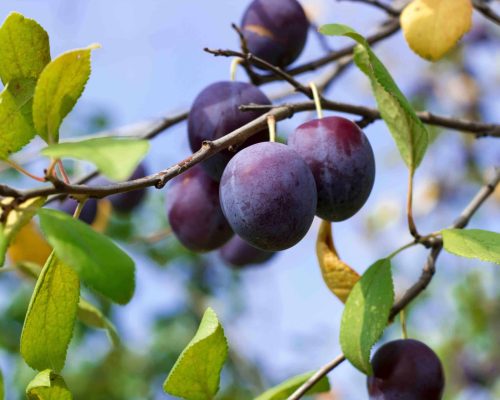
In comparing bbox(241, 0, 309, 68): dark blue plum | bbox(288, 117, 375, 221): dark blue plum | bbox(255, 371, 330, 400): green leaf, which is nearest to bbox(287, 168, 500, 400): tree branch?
bbox(255, 371, 330, 400): green leaf

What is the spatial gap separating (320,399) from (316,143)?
2184 mm

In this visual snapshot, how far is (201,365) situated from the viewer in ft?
2.56

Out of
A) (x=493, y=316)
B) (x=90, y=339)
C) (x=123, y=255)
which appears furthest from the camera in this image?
(x=90, y=339)

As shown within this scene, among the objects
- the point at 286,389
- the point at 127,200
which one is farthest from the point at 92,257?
the point at 127,200

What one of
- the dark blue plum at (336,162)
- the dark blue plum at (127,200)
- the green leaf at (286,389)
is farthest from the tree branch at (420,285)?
the dark blue plum at (127,200)

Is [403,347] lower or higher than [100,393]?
higher

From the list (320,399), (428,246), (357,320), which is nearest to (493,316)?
(320,399)

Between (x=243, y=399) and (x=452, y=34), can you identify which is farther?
(x=243, y=399)

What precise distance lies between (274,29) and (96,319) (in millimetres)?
500

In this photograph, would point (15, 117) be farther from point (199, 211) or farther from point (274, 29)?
point (274, 29)

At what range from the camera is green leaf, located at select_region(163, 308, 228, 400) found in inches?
29.3

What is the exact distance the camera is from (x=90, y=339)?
9.18 ft

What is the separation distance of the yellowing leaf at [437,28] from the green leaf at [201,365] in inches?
18.2

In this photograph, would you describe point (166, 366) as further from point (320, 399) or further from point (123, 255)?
point (123, 255)
